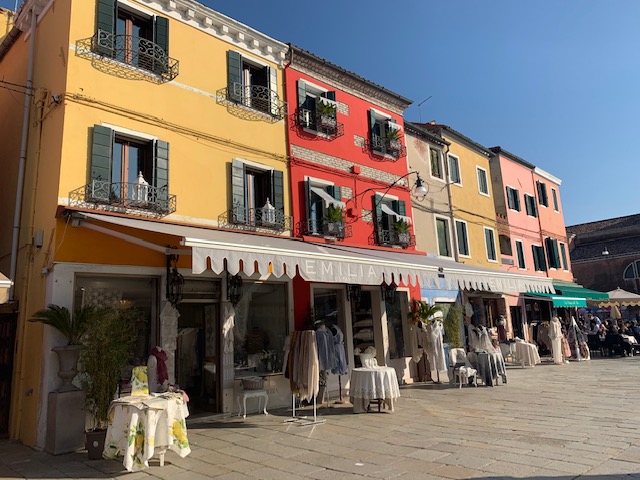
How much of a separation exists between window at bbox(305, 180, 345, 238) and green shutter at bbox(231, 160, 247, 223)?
2.00m

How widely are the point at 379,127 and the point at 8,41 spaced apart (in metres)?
10.6

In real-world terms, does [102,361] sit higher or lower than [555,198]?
lower

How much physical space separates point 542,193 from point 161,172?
22324 mm

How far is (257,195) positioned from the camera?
11820 mm

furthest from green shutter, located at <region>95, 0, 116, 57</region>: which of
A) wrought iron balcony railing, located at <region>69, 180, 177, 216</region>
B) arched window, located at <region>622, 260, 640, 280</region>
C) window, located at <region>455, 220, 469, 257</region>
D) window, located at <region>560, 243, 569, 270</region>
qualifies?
arched window, located at <region>622, 260, 640, 280</region>

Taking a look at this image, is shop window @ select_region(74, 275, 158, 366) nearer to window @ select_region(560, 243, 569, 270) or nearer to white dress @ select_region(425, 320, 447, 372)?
white dress @ select_region(425, 320, 447, 372)

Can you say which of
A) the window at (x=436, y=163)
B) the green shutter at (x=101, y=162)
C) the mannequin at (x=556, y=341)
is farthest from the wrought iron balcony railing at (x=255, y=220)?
the mannequin at (x=556, y=341)

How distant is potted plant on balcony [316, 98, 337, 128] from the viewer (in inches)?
523

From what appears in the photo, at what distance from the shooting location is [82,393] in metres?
7.35

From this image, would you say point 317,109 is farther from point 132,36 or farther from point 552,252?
point 552,252

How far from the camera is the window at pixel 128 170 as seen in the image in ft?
28.3

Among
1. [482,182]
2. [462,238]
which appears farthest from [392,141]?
[482,182]

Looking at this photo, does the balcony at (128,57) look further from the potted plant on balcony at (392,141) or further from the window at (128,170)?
the potted plant on balcony at (392,141)

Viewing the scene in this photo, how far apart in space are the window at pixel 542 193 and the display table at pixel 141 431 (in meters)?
23.8
